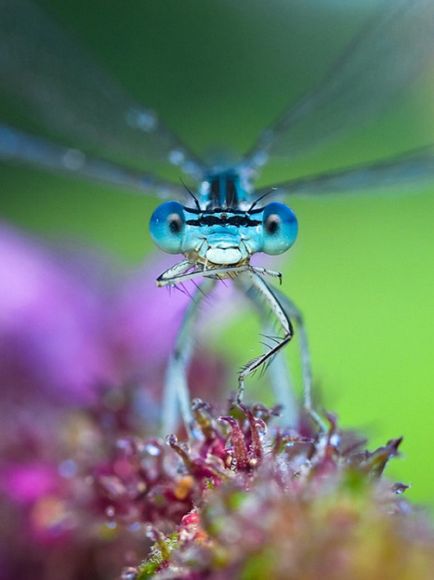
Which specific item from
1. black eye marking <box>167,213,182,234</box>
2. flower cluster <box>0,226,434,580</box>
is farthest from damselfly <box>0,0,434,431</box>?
flower cluster <box>0,226,434,580</box>

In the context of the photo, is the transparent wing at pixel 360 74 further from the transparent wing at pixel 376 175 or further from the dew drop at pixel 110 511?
the dew drop at pixel 110 511

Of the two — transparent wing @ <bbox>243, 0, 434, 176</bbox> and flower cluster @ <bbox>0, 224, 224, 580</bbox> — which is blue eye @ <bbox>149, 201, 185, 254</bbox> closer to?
flower cluster @ <bbox>0, 224, 224, 580</bbox>

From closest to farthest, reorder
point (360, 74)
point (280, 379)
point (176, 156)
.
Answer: point (280, 379), point (176, 156), point (360, 74)

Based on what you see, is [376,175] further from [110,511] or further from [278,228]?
[110,511]

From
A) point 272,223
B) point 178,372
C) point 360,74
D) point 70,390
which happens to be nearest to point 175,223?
point 272,223

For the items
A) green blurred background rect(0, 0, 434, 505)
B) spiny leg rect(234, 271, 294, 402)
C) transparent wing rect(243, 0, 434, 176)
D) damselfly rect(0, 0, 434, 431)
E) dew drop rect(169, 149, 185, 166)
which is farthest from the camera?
green blurred background rect(0, 0, 434, 505)

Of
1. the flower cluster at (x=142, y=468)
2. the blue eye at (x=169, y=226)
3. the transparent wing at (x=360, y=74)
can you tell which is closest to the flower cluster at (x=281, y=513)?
the flower cluster at (x=142, y=468)
